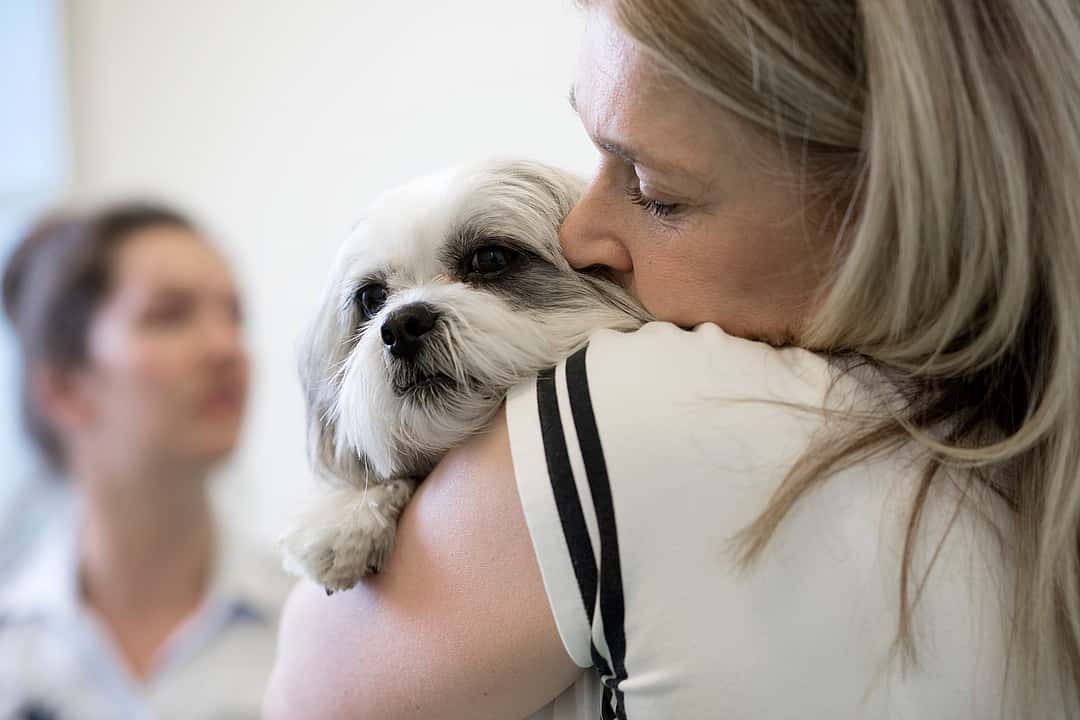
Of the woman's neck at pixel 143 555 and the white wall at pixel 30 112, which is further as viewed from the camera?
the white wall at pixel 30 112

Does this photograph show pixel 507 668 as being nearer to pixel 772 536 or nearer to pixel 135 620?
pixel 772 536

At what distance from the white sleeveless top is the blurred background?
1.81 m

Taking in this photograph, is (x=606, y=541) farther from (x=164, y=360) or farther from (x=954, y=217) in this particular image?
(x=164, y=360)

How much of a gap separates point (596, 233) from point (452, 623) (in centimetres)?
50

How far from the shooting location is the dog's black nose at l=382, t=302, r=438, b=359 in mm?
1263

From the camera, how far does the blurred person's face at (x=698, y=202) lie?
39.1 inches

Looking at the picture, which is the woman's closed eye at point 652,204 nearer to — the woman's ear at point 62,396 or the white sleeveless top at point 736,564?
the white sleeveless top at point 736,564

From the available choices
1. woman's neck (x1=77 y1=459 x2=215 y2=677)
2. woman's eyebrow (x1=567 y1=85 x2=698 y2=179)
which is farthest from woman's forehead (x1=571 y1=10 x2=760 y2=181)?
woman's neck (x1=77 y1=459 x2=215 y2=677)

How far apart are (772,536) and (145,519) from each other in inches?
102

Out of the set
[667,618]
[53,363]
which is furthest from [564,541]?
[53,363]

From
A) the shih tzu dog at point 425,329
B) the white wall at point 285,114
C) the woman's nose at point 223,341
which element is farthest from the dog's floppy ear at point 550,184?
the woman's nose at point 223,341

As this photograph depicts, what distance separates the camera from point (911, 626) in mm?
833

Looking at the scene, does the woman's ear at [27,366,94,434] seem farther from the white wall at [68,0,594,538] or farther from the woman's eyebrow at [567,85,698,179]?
the woman's eyebrow at [567,85,698,179]

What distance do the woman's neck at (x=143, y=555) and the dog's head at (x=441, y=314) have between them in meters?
1.58
